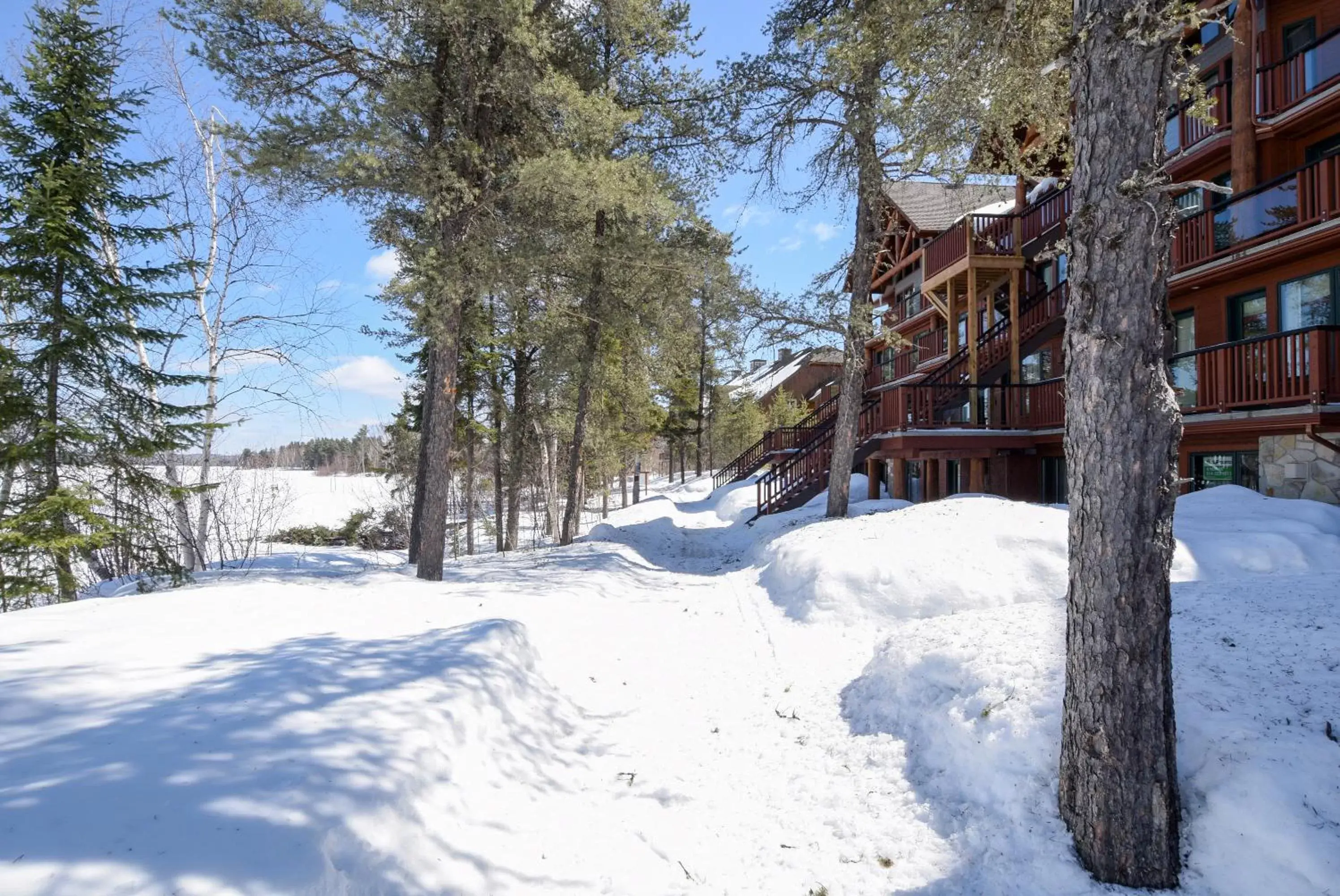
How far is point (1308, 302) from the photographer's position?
998cm

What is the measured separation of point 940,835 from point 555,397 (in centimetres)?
1671

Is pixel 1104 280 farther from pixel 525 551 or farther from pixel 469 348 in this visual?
pixel 469 348

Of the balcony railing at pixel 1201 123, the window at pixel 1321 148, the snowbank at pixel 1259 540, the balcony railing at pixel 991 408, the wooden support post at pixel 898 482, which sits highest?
the balcony railing at pixel 1201 123

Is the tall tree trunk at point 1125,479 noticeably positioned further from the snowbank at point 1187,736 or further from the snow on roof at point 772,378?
the snow on roof at point 772,378

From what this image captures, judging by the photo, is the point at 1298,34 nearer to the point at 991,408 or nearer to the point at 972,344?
the point at 972,344

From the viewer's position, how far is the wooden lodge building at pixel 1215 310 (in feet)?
29.8

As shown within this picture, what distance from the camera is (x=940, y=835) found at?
318 centimetres

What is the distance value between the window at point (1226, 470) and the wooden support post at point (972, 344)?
3.93 metres

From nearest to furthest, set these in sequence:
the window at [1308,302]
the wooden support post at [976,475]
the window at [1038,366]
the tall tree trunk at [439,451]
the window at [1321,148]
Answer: the tall tree trunk at [439,451], the window at [1308,302], the window at [1321,148], the wooden support post at [976,475], the window at [1038,366]

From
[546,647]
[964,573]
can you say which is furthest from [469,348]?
[964,573]

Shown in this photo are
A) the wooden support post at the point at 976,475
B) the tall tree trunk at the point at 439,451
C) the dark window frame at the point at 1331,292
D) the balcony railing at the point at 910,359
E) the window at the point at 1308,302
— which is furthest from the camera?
the balcony railing at the point at 910,359

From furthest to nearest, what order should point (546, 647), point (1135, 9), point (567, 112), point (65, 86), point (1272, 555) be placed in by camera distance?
point (567, 112)
point (65, 86)
point (1272, 555)
point (546, 647)
point (1135, 9)

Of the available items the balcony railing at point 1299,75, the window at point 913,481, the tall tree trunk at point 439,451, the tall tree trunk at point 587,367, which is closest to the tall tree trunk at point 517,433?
the tall tree trunk at point 587,367

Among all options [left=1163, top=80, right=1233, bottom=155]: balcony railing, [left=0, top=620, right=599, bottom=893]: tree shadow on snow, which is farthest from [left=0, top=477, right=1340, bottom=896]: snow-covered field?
[left=1163, top=80, right=1233, bottom=155]: balcony railing
